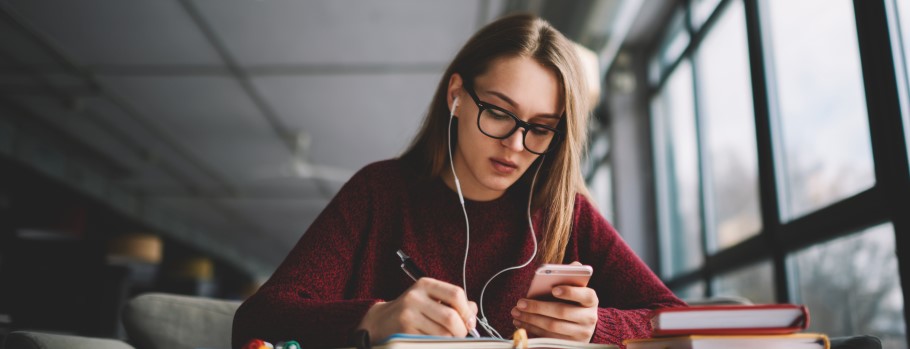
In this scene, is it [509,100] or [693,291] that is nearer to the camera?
[509,100]

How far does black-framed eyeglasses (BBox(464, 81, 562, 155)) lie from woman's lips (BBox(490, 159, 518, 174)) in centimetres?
5

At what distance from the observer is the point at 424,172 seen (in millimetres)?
1355

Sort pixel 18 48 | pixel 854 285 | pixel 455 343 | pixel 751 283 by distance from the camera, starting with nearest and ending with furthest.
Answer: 1. pixel 455 343
2. pixel 854 285
3. pixel 751 283
4. pixel 18 48

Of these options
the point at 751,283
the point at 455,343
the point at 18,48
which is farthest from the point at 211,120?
the point at 455,343

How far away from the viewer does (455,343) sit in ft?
2.32

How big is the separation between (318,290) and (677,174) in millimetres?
2827

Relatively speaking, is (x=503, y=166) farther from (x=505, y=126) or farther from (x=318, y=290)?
(x=318, y=290)

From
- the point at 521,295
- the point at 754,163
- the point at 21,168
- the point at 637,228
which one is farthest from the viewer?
the point at 21,168

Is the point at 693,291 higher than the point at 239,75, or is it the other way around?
the point at 239,75

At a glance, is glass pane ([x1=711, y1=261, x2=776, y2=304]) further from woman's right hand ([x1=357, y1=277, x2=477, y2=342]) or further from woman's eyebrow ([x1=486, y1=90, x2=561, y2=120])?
woman's right hand ([x1=357, y1=277, x2=477, y2=342])

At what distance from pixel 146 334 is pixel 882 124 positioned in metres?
1.64

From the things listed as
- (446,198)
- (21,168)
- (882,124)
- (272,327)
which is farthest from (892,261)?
(21,168)

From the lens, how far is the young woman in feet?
3.95

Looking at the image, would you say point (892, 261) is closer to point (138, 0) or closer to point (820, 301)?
point (820, 301)
